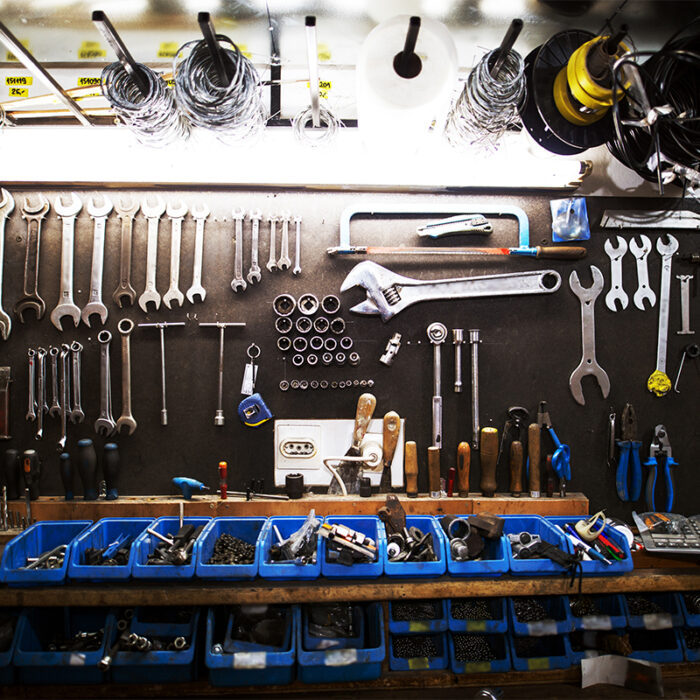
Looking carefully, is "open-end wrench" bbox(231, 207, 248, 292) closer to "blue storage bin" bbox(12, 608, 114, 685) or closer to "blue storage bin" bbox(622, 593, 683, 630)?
"blue storage bin" bbox(12, 608, 114, 685)

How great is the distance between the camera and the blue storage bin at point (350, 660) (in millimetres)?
2043

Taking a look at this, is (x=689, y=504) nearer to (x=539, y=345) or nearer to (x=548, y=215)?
(x=539, y=345)

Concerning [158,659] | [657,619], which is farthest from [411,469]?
[158,659]

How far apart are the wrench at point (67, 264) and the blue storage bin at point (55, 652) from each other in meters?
1.34

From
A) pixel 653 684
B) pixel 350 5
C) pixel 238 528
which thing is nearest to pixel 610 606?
pixel 653 684

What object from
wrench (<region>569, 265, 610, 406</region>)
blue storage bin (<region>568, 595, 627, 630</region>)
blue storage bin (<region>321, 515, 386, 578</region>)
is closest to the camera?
blue storage bin (<region>321, 515, 386, 578</region>)

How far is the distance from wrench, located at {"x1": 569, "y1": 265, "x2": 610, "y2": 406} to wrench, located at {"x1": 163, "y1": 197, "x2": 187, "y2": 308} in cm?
203

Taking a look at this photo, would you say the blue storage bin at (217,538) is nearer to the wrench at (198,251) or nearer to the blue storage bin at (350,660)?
the blue storage bin at (350,660)

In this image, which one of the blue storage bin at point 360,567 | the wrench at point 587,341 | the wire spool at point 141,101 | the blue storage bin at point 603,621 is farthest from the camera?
the wrench at point 587,341

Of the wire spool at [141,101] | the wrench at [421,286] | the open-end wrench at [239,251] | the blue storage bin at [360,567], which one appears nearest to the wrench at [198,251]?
the open-end wrench at [239,251]

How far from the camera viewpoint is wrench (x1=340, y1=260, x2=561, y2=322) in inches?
105

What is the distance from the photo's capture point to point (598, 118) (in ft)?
7.22

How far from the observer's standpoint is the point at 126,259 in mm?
2662

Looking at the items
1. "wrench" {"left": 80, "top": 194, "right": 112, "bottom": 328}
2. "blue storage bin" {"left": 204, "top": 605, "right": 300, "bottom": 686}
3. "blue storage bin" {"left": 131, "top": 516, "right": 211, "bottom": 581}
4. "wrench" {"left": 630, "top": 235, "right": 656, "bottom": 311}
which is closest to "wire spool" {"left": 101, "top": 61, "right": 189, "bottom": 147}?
"wrench" {"left": 80, "top": 194, "right": 112, "bottom": 328}
